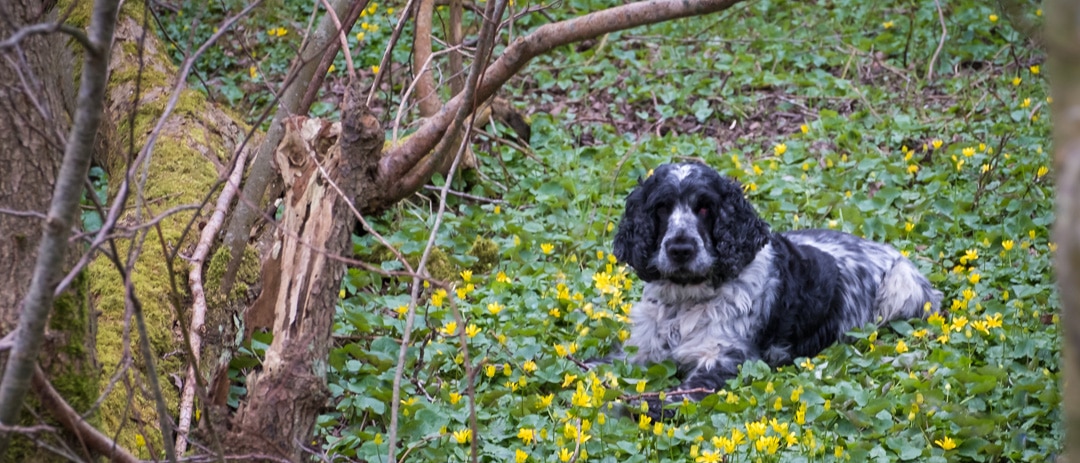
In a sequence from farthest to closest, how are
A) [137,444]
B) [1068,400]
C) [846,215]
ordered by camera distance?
[846,215] → [137,444] → [1068,400]

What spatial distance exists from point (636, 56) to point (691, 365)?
19.9 feet

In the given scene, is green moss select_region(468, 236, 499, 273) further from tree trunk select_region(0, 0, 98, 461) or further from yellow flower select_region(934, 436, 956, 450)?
tree trunk select_region(0, 0, 98, 461)

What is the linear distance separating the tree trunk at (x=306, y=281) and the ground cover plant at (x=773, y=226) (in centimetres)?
63

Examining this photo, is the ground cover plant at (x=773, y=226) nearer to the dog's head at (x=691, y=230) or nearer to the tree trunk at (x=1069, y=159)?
the dog's head at (x=691, y=230)

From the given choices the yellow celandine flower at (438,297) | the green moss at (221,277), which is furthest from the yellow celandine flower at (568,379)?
the green moss at (221,277)

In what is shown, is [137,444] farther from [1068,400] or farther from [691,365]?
[1068,400]

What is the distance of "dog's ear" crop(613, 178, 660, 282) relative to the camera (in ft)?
17.9

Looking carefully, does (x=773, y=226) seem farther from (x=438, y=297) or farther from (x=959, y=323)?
(x=438, y=297)

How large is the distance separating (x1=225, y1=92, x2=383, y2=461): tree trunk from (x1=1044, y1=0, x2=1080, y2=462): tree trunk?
2.22 metres

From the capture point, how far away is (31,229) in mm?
2912

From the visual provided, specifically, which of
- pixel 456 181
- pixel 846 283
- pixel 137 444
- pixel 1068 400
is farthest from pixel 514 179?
pixel 1068 400

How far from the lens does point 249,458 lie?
3285 millimetres

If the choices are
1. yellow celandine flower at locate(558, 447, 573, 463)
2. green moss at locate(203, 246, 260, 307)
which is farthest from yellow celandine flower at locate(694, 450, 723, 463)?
green moss at locate(203, 246, 260, 307)

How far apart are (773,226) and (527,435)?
11.9ft
